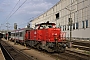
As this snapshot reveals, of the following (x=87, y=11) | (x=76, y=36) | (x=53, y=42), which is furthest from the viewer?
(x=76, y=36)

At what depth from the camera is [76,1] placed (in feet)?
196

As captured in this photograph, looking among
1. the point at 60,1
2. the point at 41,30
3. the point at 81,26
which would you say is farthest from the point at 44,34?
the point at 60,1

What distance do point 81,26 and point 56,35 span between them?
37.5 m

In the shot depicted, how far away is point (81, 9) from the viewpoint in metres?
56.5

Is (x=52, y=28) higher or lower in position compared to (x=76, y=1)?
lower

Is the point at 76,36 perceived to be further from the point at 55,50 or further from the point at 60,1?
the point at 55,50

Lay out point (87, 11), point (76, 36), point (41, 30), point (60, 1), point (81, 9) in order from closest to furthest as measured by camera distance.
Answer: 1. point (41, 30)
2. point (87, 11)
3. point (81, 9)
4. point (76, 36)
5. point (60, 1)

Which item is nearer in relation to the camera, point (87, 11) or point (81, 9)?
point (87, 11)

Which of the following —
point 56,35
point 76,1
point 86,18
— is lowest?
point 56,35

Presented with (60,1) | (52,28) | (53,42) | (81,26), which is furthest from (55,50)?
(60,1)

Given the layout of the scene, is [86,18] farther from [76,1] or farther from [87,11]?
[76,1]

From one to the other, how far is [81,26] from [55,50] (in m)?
37.8

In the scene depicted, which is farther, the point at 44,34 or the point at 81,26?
the point at 81,26

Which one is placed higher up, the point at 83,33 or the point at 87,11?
the point at 87,11
